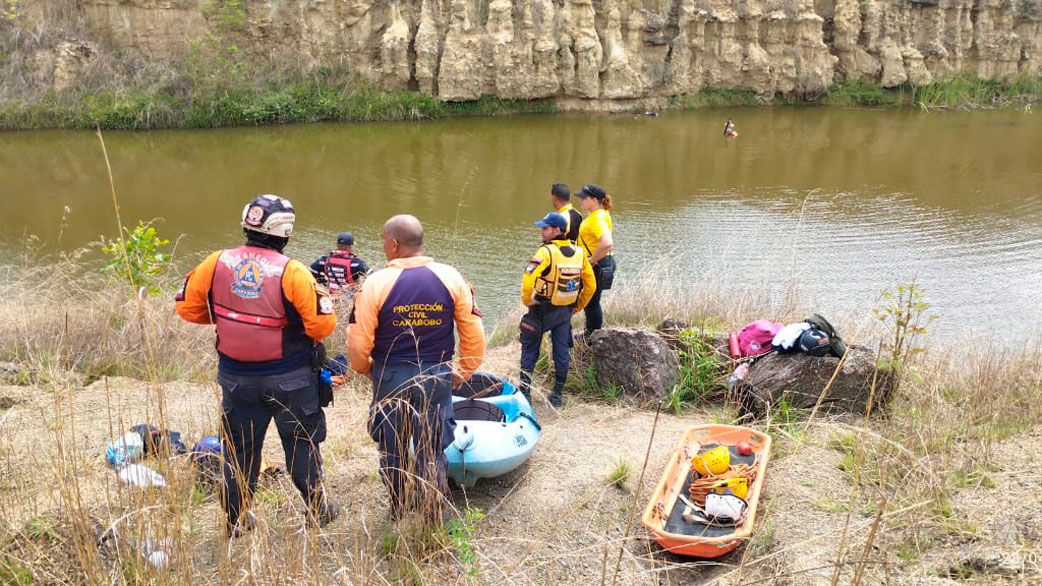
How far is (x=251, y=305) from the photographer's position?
3.26m

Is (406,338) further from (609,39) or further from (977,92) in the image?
(977,92)

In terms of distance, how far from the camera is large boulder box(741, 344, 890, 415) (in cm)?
509

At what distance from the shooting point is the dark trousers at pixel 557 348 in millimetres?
5660

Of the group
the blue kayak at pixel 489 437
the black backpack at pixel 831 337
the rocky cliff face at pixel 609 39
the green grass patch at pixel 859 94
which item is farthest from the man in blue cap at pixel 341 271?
the green grass patch at pixel 859 94

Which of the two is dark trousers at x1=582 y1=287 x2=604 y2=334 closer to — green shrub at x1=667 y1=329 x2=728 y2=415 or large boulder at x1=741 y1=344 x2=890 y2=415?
green shrub at x1=667 y1=329 x2=728 y2=415

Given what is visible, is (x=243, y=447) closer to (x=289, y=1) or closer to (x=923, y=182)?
(x=923, y=182)

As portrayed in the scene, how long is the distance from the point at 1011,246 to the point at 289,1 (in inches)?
880

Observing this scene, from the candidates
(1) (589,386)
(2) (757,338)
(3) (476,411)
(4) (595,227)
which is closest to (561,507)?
(3) (476,411)

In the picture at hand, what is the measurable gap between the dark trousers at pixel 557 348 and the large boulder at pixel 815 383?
4.34 feet

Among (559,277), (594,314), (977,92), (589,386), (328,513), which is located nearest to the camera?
(328,513)

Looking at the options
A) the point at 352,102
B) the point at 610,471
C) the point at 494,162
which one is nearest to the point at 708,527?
the point at 610,471

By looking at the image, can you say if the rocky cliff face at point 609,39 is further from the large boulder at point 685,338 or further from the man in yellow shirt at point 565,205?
the large boulder at point 685,338

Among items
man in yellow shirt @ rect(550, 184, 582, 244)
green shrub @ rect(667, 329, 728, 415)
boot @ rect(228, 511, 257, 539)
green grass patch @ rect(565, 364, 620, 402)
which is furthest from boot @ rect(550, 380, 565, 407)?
boot @ rect(228, 511, 257, 539)

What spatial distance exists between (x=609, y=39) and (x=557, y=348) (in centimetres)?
2413
